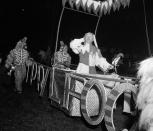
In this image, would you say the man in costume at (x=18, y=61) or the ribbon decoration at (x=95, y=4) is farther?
the man in costume at (x=18, y=61)

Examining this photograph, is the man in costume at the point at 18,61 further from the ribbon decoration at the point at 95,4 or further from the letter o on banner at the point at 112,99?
the letter o on banner at the point at 112,99

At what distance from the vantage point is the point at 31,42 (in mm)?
31141

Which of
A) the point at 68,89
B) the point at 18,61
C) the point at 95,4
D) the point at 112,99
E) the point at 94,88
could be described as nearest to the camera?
the point at 112,99

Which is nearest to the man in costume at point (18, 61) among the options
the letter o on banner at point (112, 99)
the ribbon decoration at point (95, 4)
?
the ribbon decoration at point (95, 4)

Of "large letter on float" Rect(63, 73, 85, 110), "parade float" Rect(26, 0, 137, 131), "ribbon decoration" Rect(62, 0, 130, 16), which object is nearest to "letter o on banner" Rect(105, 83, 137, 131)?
"parade float" Rect(26, 0, 137, 131)

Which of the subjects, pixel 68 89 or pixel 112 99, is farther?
pixel 68 89

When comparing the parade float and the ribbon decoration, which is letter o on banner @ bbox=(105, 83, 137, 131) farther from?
the ribbon decoration

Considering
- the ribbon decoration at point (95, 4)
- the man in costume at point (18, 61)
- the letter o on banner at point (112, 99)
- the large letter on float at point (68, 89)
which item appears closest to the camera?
the letter o on banner at point (112, 99)

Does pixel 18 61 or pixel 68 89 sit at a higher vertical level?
pixel 18 61

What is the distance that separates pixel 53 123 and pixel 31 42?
25.2m

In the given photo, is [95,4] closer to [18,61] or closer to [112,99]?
[112,99]

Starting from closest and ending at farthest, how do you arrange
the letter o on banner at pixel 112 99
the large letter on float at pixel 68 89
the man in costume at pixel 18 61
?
the letter o on banner at pixel 112 99, the large letter on float at pixel 68 89, the man in costume at pixel 18 61

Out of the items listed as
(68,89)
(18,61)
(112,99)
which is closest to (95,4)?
(68,89)

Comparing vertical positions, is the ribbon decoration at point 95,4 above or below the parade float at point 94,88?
above
